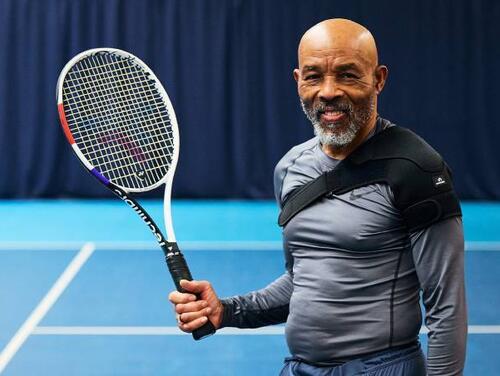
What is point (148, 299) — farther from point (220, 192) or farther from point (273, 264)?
point (220, 192)

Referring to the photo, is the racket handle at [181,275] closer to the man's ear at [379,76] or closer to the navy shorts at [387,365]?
the navy shorts at [387,365]

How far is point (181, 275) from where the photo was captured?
237 cm

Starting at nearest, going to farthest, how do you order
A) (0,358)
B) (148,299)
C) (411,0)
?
(0,358), (148,299), (411,0)

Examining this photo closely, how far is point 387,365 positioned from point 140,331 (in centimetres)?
318

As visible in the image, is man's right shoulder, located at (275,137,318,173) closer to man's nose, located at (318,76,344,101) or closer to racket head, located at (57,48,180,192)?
man's nose, located at (318,76,344,101)

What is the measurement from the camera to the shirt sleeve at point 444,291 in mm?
2045

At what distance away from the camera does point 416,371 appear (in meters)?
2.19

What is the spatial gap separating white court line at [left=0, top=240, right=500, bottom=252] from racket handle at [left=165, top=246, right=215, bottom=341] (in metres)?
4.76

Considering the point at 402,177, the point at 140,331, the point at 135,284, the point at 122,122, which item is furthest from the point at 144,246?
the point at 402,177

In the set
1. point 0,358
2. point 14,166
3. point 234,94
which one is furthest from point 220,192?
point 0,358

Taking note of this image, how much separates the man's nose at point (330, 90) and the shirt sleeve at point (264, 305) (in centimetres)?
56

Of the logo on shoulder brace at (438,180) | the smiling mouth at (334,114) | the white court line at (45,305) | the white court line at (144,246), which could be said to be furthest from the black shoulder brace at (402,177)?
the white court line at (144,246)

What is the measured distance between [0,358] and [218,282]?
1.78 meters

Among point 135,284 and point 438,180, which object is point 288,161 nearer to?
point 438,180
